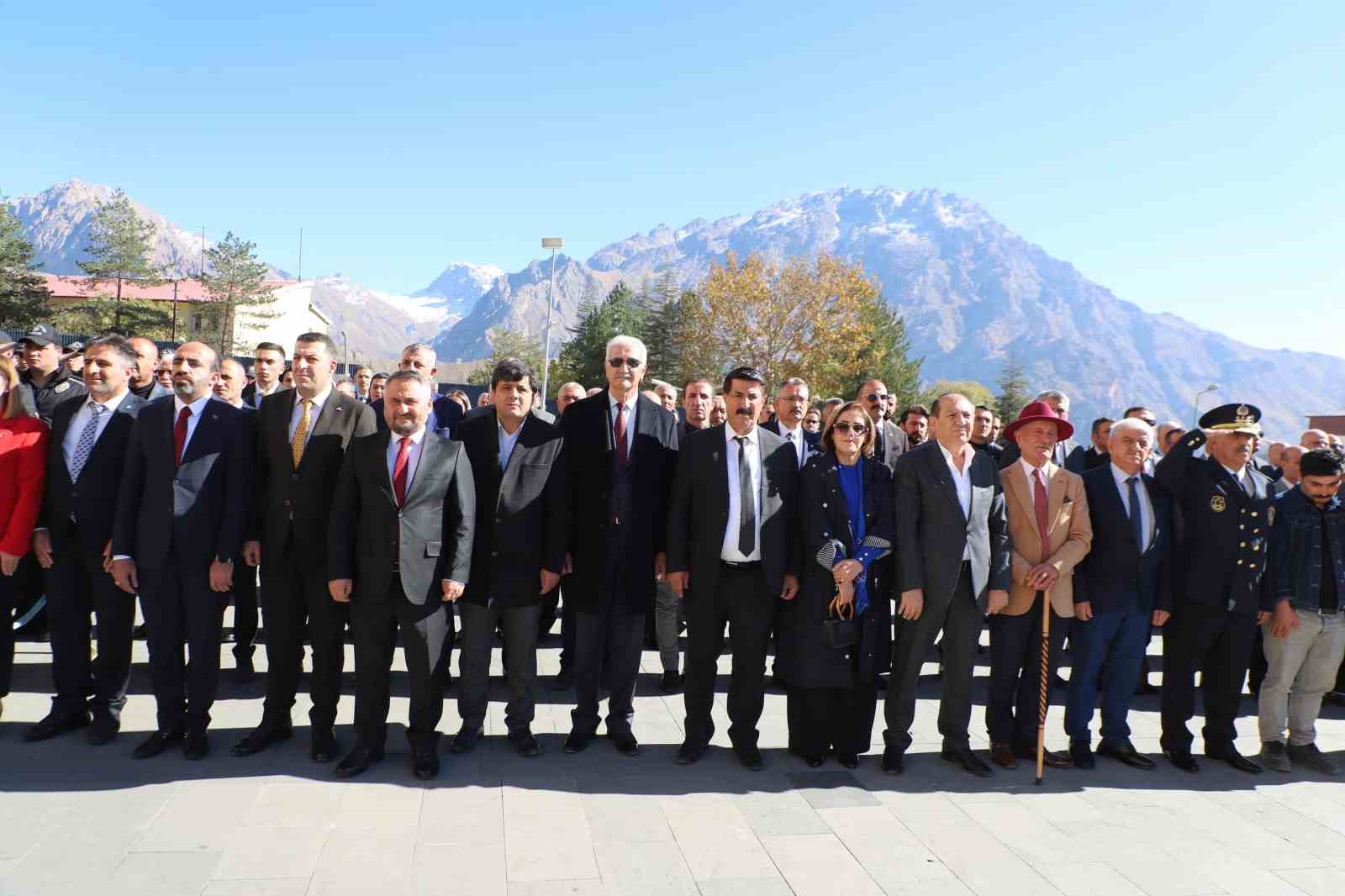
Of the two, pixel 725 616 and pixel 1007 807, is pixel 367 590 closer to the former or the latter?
pixel 725 616

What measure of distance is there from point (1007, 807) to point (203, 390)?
491cm

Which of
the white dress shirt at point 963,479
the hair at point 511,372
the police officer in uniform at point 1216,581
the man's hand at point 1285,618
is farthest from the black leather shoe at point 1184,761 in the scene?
the hair at point 511,372

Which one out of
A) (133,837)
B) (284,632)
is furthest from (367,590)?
(133,837)

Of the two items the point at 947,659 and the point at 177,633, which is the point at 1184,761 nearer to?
the point at 947,659

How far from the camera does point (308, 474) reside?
14.2 feet

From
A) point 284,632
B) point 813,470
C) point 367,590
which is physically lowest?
point 284,632

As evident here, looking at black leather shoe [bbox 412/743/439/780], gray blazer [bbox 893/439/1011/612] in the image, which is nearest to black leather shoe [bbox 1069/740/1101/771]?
gray blazer [bbox 893/439/1011/612]

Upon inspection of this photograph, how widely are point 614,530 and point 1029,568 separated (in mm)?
2426

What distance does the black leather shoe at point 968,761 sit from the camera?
4523 millimetres

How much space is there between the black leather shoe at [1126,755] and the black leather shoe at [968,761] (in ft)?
2.96

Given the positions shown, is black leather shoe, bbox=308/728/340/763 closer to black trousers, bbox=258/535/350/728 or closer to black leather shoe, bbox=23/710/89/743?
black trousers, bbox=258/535/350/728

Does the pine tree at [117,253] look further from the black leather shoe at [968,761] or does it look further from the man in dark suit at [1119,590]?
the man in dark suit at [1119,590]

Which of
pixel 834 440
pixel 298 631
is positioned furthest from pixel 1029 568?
pixel 298 631

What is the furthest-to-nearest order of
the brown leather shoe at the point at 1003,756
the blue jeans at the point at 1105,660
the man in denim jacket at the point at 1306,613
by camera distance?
the man in denim jacket at the point at 1306,613 < the blue jeans at the point at 1105,660 < the brown leather shoe at the point at 1003,756
